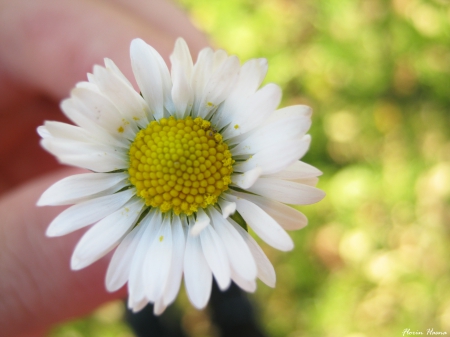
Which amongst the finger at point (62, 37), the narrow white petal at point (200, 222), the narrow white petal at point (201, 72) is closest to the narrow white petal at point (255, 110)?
the narrow white petal at point (201, 72)

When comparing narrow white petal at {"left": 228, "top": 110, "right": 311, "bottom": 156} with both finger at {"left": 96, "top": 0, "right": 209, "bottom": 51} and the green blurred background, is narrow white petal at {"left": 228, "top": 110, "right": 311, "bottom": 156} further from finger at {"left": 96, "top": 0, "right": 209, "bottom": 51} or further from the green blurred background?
the green blurred background

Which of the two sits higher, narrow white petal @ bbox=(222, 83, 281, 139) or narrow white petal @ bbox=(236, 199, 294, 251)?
narrow white petal @ bbox=(222, 83, 281, 139)

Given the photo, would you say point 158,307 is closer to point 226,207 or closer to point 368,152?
point 226,207

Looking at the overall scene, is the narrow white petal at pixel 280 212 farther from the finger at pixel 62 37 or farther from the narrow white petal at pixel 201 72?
the finger at pixel 62 37

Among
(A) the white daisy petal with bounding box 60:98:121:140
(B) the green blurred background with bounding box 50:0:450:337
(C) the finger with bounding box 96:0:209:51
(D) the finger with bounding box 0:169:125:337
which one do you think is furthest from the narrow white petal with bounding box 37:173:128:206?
(B) the green blurred background with bounding box 50:0:450:337

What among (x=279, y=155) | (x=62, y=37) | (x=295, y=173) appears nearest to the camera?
(x=279, y=155)

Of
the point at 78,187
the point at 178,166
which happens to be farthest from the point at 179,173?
the point at 78,187
